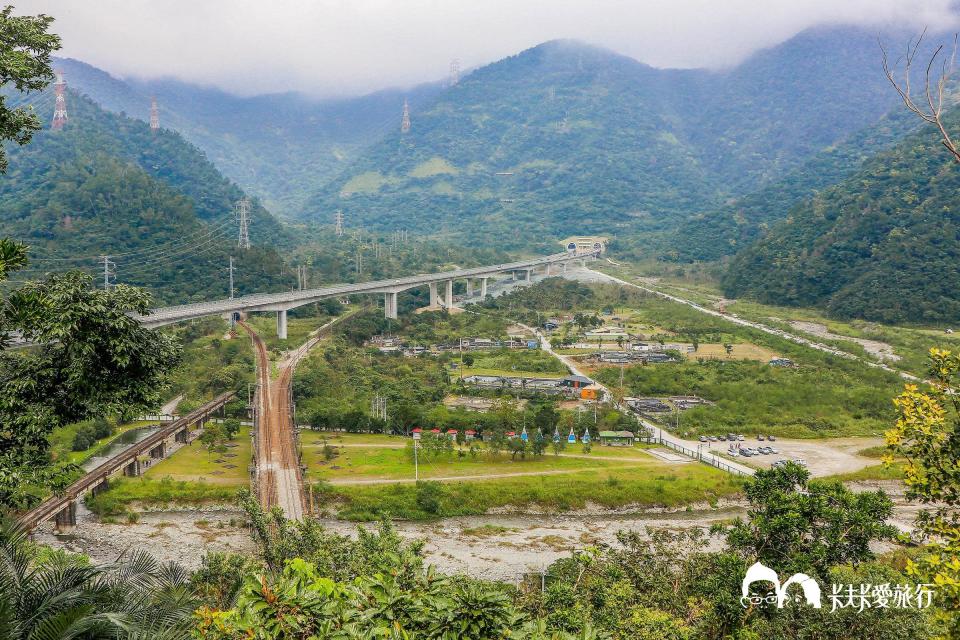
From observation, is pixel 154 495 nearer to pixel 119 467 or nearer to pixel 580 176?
pixel 119 467

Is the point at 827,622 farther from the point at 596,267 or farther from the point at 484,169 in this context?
the point at 484,169

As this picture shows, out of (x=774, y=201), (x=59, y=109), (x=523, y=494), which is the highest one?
(x=59, y=109)

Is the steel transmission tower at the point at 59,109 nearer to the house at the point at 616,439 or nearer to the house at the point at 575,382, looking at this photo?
the house at the point at 575,382

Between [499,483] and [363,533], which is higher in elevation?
[363,533]

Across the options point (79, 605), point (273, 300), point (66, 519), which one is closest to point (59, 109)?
point (273, 300)

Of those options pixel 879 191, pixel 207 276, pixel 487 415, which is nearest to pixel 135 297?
pixel 487 415

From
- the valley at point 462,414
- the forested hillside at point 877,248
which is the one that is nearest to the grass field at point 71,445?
the valley at point 462,414

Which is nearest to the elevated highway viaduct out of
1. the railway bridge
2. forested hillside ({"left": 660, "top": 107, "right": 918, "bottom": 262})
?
the railway bridge
